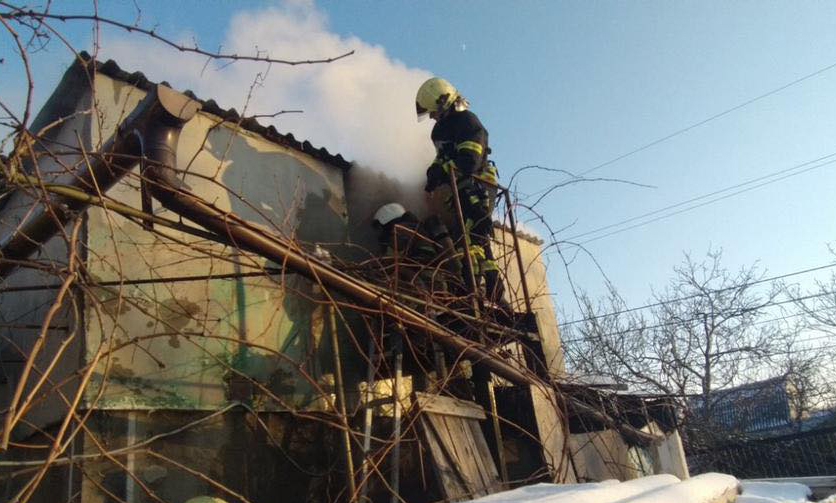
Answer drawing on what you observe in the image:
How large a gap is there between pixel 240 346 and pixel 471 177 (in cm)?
292

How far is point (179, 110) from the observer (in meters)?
3.81

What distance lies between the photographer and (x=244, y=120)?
225 inches

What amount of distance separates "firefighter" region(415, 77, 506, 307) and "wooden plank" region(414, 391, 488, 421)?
3.87 feet

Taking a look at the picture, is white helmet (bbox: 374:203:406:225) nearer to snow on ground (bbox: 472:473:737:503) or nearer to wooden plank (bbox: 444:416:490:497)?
wooden plank (bbox: 444:416:490:497)

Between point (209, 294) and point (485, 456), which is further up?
point (209, 294)

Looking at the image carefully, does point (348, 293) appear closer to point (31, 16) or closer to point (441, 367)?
point (441, 367)

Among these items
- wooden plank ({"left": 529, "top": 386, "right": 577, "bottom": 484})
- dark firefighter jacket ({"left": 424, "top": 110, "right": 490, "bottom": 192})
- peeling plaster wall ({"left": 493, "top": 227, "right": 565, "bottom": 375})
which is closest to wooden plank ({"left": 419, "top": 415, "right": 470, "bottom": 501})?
wooden plank ({"left": 529, "top": 386, "right": 577, "bottom": 484})

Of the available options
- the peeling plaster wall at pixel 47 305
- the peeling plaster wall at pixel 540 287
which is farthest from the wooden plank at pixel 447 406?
the peeling plaster wall at pixel 540 287

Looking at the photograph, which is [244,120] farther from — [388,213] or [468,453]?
[468,453]

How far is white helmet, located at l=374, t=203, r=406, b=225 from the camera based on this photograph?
6.54 m

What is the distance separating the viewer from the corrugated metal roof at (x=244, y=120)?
521 centimetres

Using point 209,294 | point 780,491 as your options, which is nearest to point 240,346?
point 209,294

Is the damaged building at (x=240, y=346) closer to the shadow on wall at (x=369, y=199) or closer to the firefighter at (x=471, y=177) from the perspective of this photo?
the shadow on wall at (x=369, y=199)

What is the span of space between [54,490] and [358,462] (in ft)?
6.78
